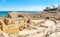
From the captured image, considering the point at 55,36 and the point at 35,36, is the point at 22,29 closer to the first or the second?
the point at 35,36

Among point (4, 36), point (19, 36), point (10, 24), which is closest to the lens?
point (4, 36)

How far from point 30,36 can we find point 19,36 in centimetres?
25

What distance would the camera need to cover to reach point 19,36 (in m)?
2.83

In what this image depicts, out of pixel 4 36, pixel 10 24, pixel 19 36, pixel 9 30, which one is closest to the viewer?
pixel 4 36

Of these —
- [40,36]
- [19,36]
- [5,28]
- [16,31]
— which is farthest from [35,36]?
[5,28]

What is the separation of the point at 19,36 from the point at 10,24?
798 mm

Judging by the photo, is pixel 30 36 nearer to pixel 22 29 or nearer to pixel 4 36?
pixel 4 36

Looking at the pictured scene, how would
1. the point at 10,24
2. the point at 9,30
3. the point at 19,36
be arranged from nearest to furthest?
the point at 19,36 → the point at 9,30 → the point at 10,24

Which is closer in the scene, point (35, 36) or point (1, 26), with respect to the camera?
point (35, 36)

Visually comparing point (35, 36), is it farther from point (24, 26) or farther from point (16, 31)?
point (24, 26)

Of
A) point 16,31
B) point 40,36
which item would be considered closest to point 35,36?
point 40,36

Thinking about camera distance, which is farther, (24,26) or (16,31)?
(24,26)

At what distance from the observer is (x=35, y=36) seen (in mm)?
2836

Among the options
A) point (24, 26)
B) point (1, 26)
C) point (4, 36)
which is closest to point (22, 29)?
point (24, 26)
